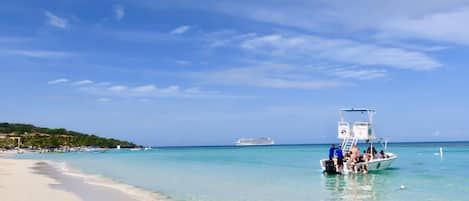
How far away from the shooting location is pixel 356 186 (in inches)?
Result: 859

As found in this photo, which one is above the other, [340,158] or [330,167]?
[340,158]

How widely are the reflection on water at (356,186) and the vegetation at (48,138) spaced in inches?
3933

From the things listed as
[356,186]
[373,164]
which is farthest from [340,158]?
[356,186]

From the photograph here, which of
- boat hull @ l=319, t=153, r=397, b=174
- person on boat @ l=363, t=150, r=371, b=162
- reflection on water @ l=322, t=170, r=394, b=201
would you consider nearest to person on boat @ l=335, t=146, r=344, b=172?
boat hull @ l=319, t=153, r=397, b=174

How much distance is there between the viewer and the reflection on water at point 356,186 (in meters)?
18.2

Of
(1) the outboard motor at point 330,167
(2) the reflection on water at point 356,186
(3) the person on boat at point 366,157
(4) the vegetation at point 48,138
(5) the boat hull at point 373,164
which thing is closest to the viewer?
(2) the reflection on water at point 356,186

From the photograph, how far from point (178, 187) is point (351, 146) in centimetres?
1192

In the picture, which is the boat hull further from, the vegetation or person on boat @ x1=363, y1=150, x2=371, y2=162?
the vegetation

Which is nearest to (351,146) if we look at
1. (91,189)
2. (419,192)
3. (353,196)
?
(419,192)

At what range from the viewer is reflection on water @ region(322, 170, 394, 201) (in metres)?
18.2

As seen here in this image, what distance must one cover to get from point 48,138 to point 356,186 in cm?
11698

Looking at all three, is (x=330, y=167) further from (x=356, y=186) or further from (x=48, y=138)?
(x=48, y=138)

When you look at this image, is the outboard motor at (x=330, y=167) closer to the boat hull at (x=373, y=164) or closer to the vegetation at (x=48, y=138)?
the boat hull at (x=373, y=164)

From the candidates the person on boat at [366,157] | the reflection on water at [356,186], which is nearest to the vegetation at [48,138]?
the person on boat at [366,157]
